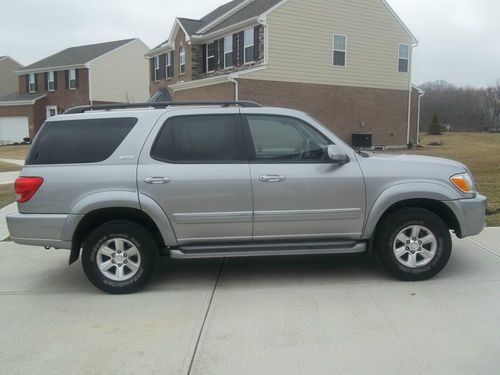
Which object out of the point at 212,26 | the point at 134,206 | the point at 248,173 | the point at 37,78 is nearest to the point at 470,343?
the point at 248,173

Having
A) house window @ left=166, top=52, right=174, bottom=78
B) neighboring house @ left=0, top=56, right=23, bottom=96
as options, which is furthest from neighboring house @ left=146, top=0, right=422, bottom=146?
neighboring house @ left=0, top=56, right=23, bottom=96

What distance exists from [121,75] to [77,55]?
164 inches

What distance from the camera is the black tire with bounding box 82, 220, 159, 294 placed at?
5254mm

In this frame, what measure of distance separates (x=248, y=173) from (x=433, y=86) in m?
91.8

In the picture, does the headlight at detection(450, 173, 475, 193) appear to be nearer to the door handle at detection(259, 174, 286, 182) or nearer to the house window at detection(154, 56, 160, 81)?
the door handle at detection(259, 174, 286, 182)

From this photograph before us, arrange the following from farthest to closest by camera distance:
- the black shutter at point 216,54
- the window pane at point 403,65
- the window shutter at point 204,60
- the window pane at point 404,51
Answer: the window pane at point 403,65 < the window shutter at point 204,60 < the window pane at point 404,51 < the black shutter at point 216,54

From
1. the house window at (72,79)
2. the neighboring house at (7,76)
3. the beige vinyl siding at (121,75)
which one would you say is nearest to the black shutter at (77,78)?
the house window at (72,79)

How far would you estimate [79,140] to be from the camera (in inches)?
209

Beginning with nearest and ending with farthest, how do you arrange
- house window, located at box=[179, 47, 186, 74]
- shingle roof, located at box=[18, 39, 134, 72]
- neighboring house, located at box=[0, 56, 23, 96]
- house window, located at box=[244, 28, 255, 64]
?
house window, located at box=[244, 28, 255, 64]
house window, located at box=[179, 47, 186, 74]
shingle roof, located at box=[18, 39, 134, 72]
neighboring house, located at box=[0, 56, 23, 96]

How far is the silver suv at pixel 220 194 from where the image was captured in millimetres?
5172

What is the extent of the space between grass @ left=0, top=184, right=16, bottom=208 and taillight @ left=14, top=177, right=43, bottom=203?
6778 millimetres

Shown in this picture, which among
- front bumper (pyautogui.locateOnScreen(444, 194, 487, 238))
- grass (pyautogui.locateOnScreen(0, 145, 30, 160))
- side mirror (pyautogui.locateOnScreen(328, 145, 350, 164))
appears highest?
side mirror (pyautogui.locateOnScreen(328, 145, 350, 164))

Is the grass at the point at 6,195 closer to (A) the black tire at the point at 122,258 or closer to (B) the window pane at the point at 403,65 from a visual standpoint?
(A) the black tire at the point at 122,258

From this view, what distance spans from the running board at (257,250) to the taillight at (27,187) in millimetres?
1475
